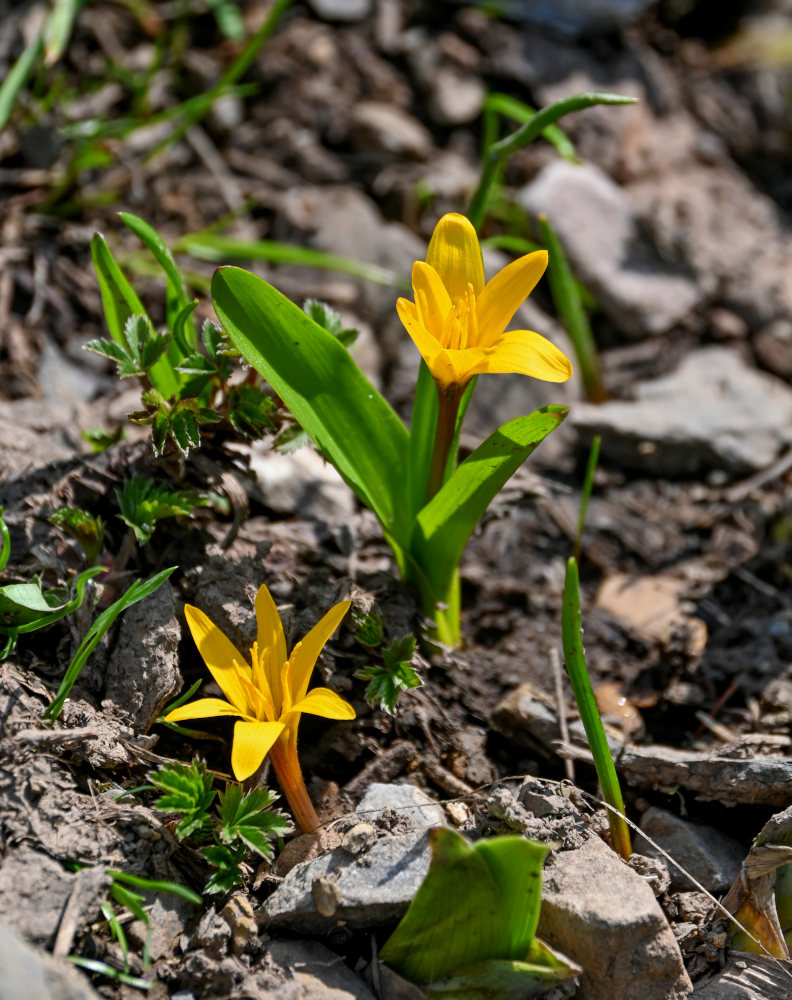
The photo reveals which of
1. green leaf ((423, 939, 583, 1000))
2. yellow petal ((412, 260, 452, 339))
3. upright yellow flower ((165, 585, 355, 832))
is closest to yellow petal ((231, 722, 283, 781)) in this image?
upright yellow flower ((165, 585, 355, 832))

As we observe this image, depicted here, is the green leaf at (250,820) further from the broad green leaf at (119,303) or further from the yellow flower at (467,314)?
the broad green leaf at (119,303)

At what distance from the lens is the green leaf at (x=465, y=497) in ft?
6.85

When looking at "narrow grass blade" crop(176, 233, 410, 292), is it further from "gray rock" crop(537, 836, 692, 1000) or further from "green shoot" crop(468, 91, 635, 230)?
"gray rock" crop(537, 836, 692, 1000)

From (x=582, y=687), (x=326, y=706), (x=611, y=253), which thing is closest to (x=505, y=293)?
(x=582, y=687)

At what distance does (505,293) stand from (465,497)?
516 millimetres

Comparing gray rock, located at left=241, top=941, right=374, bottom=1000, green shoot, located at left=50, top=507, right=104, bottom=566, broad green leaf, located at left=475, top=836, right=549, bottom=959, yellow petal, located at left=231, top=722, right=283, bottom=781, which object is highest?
green shoot, located at left=50, top=507, right=104, bottom=566

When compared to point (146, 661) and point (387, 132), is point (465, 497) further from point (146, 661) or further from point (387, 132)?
point (387, 132)

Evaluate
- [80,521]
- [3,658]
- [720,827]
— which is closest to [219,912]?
[3,658]

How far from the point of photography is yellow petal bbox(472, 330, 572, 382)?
1.98 m

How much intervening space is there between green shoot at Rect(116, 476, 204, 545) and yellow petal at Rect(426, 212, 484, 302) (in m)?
0.89

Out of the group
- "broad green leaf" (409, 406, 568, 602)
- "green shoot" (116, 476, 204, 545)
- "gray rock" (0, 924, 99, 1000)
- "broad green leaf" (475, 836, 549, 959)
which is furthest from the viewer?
"green shoot" (116, 476, 204, 545)

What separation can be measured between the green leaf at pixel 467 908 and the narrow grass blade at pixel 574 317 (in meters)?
2.14

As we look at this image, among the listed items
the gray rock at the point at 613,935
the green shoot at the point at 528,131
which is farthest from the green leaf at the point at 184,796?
the green shoot at the point at 528,131

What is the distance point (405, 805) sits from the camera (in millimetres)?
2174
